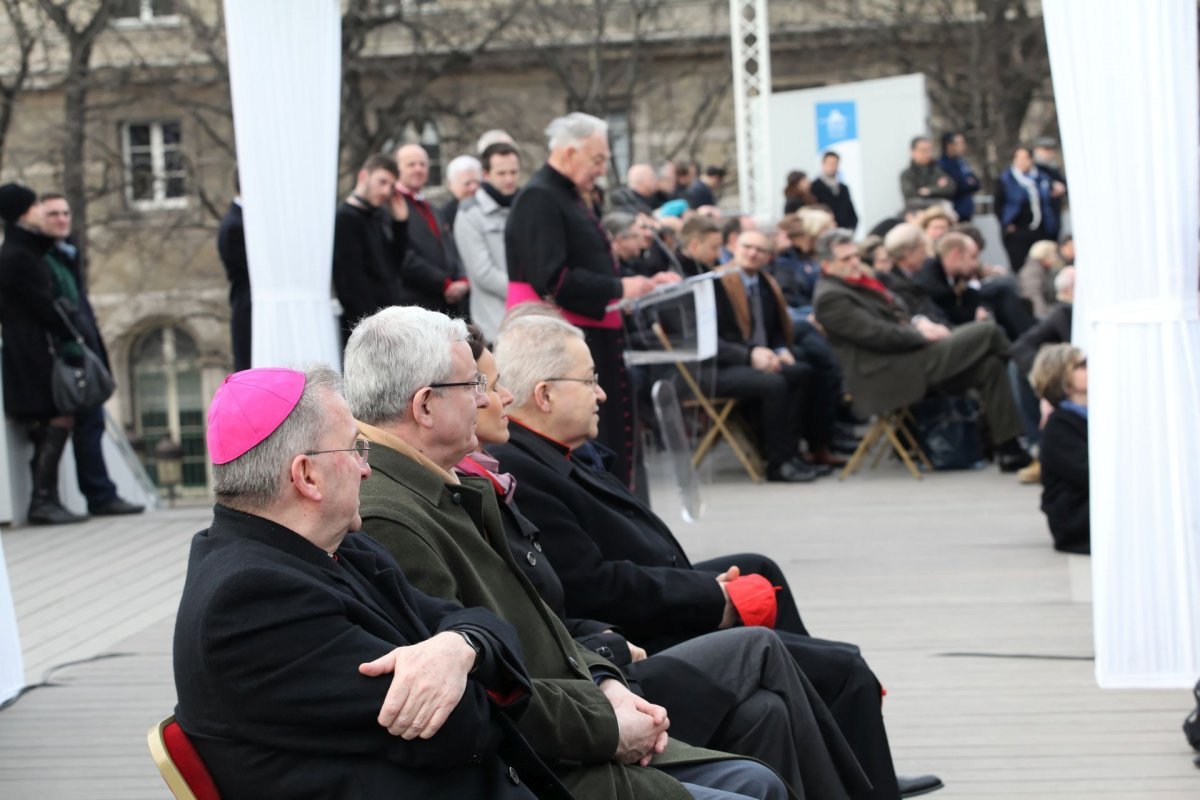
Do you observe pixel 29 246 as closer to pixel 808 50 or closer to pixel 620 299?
pixel 620 299

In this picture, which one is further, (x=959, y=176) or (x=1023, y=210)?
(x=959, y=176)

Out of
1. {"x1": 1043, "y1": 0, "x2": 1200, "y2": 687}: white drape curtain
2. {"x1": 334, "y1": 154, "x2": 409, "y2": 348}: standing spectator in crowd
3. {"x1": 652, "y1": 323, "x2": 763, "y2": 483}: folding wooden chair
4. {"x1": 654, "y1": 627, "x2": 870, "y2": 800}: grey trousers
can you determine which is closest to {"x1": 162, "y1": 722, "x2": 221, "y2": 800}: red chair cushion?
{"x1": 654, "y1": 627, "x2": 870, "y2": 800}: grey trousers

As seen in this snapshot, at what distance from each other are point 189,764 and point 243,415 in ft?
1.85

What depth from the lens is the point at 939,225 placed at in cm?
1336

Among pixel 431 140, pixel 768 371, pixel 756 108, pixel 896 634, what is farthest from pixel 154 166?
pixel 896 634

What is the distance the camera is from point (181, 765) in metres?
2.68

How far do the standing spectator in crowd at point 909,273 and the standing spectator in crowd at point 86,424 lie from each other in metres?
5.11

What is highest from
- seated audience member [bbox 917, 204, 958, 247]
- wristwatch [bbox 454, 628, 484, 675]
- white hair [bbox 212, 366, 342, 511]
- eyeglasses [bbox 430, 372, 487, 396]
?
seated audience member [bbox 917, 204, 958, 247]

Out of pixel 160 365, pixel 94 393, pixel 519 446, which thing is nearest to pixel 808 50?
pixel 160 365

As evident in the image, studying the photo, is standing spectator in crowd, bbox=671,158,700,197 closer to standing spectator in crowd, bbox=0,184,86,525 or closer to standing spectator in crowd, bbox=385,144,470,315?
standing spectator in crowd, bbox=385,144,470,315

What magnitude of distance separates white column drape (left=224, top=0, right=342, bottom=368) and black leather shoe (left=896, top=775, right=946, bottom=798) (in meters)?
3.21

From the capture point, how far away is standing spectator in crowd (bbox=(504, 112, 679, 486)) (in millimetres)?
7273

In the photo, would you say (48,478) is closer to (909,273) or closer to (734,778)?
(909,273)

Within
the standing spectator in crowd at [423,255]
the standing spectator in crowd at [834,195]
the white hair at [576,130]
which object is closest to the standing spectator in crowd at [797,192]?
the standing spectator in crowd at [834,195]
